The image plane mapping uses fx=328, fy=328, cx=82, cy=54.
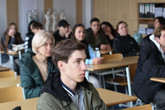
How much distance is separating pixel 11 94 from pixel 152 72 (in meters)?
1.65

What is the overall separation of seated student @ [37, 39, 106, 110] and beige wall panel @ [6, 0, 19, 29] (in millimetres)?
7934

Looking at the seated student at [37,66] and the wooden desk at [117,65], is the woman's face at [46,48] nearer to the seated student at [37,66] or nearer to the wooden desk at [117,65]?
the seated student at [37,66]

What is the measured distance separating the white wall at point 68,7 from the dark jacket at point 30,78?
297 inches

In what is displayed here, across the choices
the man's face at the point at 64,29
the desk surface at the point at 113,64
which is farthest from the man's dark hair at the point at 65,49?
the man's face at the point at 64,29

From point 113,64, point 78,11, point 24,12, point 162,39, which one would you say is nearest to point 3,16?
point 24,12

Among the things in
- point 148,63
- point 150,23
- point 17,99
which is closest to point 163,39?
point 148,63

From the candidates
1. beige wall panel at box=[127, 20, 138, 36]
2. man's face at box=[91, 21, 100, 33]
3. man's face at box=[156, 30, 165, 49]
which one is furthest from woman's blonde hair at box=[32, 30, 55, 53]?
beige wall panel at box=[127, 20, 138, 36]

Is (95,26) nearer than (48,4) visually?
Yes

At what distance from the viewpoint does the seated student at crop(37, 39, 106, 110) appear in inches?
76.1

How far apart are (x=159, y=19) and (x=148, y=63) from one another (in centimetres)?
347

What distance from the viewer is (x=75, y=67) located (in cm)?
200

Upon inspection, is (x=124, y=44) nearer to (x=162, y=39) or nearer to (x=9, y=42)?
(x=162, y=39)

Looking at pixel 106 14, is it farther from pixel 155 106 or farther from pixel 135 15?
pixel 155 106

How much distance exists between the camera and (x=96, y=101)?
218 cm
